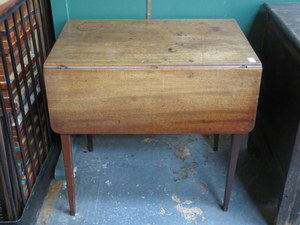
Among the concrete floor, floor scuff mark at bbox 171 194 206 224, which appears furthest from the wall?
floor scuff mark at bbox 171 194 206 224

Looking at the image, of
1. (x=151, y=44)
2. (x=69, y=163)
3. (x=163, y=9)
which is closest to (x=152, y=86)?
(x=151, y=44)

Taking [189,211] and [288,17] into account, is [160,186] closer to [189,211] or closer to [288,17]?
[189,211]

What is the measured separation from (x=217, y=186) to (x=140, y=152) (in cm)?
49

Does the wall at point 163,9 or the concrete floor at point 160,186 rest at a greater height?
the wall at point 163,9

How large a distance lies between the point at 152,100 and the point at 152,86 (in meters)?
0.06

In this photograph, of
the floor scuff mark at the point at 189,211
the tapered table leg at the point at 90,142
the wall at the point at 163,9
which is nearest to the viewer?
the floor scuff mark at the point at 189,211

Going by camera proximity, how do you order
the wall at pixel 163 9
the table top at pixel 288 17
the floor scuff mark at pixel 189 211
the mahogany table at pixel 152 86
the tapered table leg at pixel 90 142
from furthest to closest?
the tapered table leg at pixel 90 142 < the wall at pixel 163 9 < the floor scuff mark at pixel 189 211 < the table top at pixel 288 17 < the mahogany table at pixel 152 86

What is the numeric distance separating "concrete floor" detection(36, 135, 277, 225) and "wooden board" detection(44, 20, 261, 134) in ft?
1.64

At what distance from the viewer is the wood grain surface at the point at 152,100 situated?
4.75 ft

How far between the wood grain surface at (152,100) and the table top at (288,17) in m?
0.26

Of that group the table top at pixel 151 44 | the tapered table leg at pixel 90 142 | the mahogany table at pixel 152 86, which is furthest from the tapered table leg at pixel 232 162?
the tapered table leg at pixel 90 142

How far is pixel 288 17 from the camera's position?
5.74ft

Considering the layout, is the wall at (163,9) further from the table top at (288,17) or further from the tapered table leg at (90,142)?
the tapered table leg at (90,142)

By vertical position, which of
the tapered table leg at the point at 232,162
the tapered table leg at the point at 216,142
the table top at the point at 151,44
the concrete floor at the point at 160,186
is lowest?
the concrete floor at the point at 160,186
